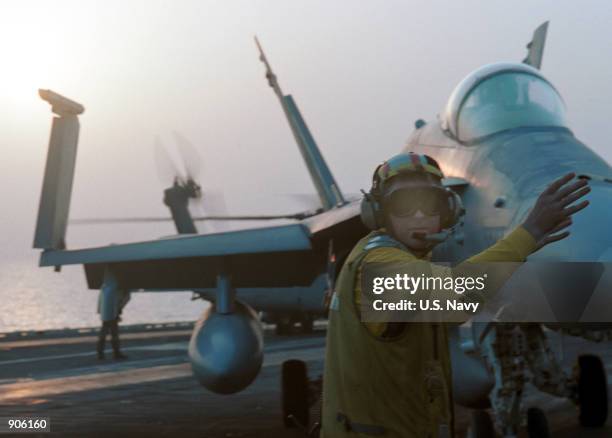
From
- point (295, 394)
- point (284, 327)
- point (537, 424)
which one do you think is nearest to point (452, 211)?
point (537, 424)

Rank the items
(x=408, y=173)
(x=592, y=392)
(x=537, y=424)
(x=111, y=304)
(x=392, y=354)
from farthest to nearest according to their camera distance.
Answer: (x=111, y=304) < (x=592, y=392) < (x=537, y=424) < (x=408, y=173) < (x=392, y=354)

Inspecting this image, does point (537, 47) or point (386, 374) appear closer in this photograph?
point (386, 374)

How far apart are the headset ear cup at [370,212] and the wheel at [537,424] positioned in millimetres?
3667

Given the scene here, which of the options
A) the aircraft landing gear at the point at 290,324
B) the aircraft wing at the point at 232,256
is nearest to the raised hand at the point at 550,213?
the aircraft wing at the point at 232,256

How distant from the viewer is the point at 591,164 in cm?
652

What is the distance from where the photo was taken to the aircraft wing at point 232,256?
388 inches

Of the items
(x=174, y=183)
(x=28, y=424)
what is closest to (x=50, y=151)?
(x=28, y=424)

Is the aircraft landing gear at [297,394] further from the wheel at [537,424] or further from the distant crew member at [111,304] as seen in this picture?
the distant crew member at [111,304]

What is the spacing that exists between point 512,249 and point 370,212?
3.28ft

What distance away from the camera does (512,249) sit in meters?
2.83

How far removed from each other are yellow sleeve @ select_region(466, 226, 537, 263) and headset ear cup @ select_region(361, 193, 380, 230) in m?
0.56

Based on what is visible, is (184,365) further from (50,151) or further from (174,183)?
(174,183)

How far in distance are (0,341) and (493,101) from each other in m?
27.6

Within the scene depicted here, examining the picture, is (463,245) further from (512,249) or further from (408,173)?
(512,249)
